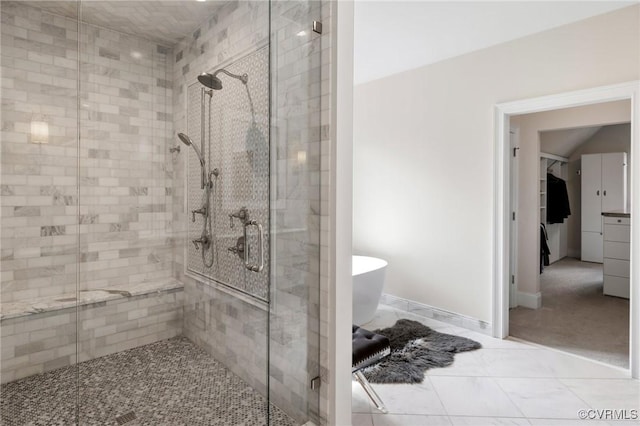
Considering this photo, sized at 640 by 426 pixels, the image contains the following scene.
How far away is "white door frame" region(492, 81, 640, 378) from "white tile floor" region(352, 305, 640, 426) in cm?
33

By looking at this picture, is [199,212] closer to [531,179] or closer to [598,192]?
[531,179]

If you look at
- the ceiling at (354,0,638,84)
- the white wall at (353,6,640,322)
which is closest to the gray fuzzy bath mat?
the white wall at (353,6,640,322)

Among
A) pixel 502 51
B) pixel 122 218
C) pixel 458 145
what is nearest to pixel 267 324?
pixel 122 218

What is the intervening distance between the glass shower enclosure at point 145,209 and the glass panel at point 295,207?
1 centimetres

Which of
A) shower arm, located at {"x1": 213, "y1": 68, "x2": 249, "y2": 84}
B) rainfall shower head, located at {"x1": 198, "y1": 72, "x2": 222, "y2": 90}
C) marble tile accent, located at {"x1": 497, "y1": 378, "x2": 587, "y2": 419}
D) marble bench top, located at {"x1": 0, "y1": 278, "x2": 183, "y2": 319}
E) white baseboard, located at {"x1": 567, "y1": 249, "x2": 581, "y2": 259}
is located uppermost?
shower arm, located at {"x1": 213, "y1": 68, "x2": 249, "y2": 84}

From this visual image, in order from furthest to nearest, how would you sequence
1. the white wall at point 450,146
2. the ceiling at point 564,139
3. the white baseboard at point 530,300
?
the ceiling at point 564,139 → the white baseboard at point 530,300 → the white wall at point 450,146

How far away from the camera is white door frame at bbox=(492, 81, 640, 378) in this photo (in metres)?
2.54

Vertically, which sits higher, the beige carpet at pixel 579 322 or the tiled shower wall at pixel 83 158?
the tiled shower wall at pixel 83 158

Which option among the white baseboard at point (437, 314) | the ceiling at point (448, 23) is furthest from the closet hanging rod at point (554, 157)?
the white baseboard at point (437, 314)

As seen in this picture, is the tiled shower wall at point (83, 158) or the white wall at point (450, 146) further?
the white wall at point (450, 146)

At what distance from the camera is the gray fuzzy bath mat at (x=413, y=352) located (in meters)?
2.59

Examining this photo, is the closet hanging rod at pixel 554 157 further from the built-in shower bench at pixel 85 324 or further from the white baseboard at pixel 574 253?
the built-in shower bench at pixel 85 324

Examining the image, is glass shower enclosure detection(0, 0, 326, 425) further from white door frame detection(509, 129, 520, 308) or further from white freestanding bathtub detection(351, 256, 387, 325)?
white door frame detection(509, 129, 520, 308)

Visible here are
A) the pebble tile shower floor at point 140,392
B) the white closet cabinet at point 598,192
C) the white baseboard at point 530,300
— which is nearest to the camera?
the pebble tile shower floor at point 140,392
